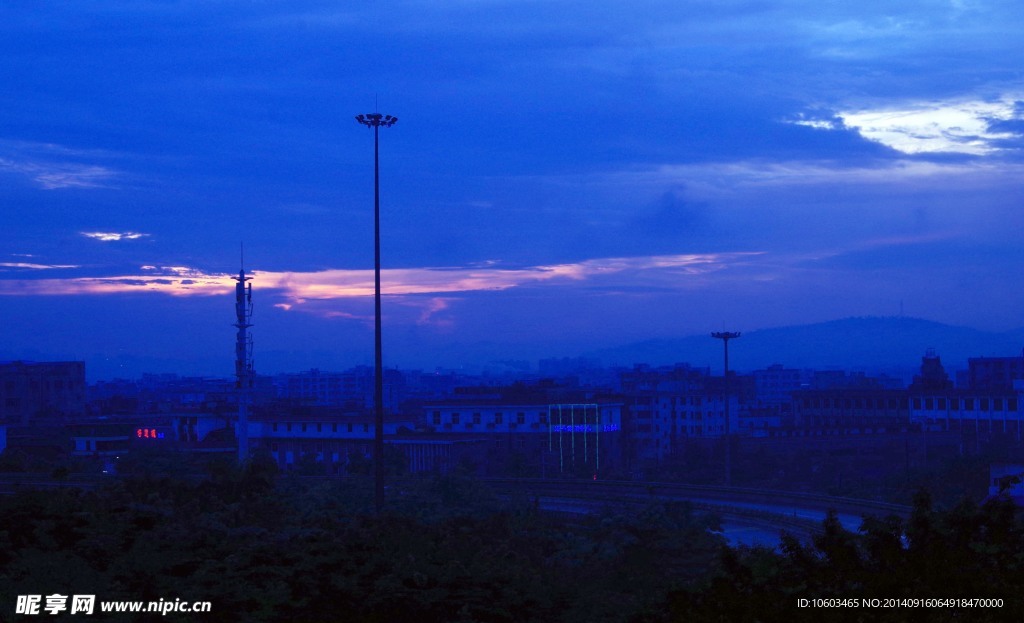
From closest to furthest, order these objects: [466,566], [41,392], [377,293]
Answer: [466,566] < [377,293] < [41,392]

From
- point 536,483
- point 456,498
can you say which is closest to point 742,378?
point 536,483


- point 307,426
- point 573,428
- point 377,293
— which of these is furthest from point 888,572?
point 307,426

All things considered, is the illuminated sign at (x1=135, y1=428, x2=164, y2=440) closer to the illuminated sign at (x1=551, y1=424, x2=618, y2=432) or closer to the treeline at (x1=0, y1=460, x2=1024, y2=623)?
the illuminated sign at (x1=551, y1=424, x2=618, y2=432)

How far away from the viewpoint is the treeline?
9.61 meters

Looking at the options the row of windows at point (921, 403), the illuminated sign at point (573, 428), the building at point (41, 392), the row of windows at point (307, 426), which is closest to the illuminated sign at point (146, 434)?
A: the row of windows at point (307, 426)

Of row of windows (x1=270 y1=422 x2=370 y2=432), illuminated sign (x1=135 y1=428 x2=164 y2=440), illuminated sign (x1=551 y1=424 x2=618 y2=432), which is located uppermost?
row of windows (x1=270 y1=422 x2=370 y2=432)

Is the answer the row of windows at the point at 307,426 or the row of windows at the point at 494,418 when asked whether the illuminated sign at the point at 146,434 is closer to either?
the row of windows at the point at 307,426

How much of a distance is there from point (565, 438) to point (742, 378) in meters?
74.2

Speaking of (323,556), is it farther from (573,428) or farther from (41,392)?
(41,392)

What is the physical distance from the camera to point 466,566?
13203 mm

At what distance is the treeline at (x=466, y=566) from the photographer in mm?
9609

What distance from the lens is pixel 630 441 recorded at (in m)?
67.5

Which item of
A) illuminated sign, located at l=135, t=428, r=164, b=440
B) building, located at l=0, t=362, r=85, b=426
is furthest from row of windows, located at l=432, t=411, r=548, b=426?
building, located at l=0, t=362, r=85, b=426

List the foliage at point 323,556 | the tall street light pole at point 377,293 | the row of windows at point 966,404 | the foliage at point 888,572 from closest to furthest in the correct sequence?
the foliage at point 888,572, the foliage at point 323,556, the tall street light pole at point 377,293, the row of windows at point 966,404
